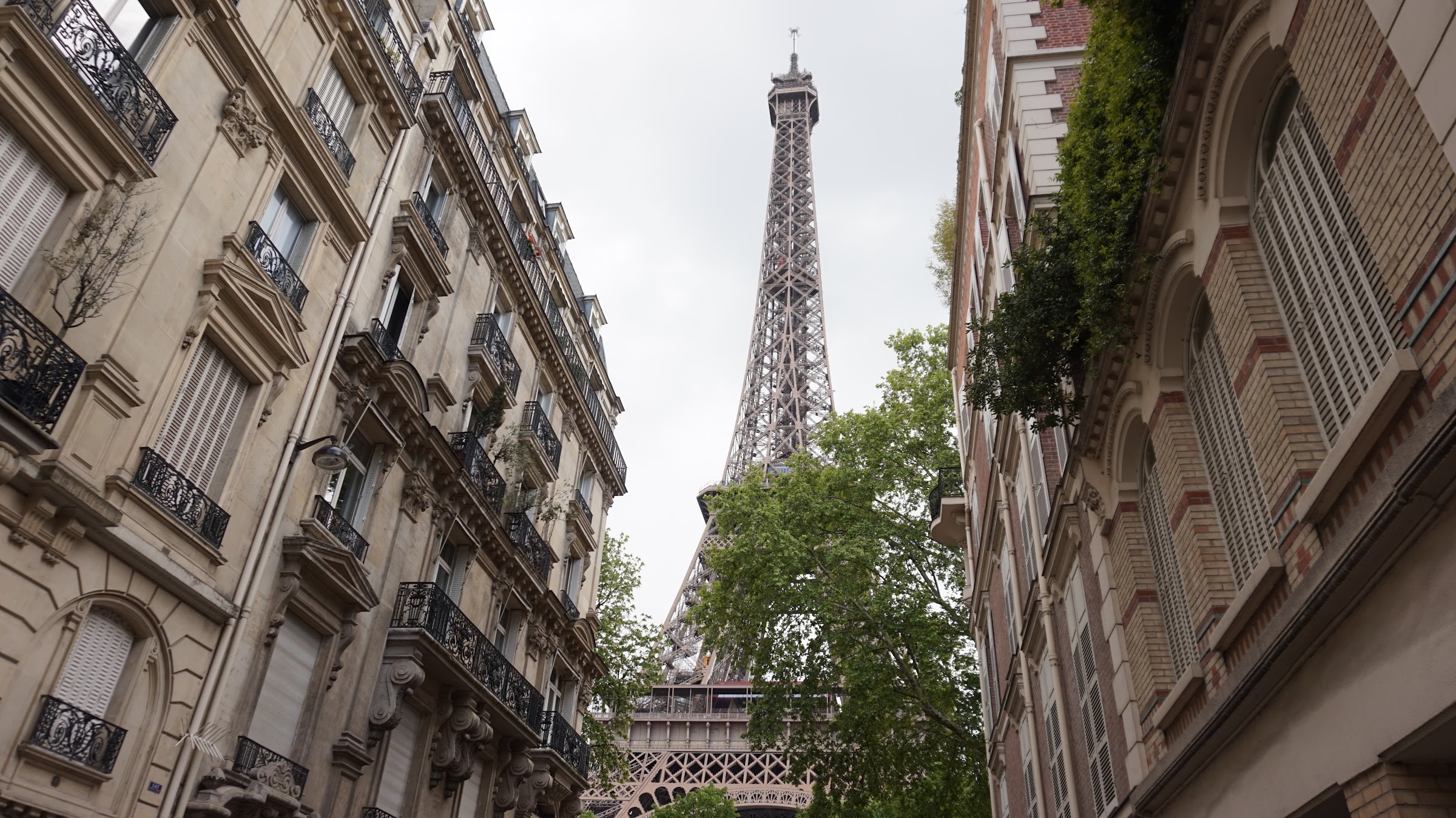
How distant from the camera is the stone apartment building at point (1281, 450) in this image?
5098mm

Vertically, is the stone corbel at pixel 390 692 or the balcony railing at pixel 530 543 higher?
the balcony railing at pixel 530 543

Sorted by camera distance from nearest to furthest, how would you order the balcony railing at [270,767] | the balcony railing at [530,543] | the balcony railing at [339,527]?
the balcony railing at [270,767] → the balcony railing at [339,527] → the balcony railing at [530,543]

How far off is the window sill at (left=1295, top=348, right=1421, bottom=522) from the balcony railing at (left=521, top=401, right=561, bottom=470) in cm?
1697

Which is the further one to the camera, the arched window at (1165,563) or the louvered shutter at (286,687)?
the louvered shutter at (286,687)

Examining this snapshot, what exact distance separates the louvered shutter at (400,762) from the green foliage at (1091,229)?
1041cm

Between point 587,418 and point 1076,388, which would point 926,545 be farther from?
point 1076,388

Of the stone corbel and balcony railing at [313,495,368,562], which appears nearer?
balcony railing at [313,495,368,562]

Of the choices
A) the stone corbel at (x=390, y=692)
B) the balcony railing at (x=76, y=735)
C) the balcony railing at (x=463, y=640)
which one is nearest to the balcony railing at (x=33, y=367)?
the balcony railing at (x=76, y=735)

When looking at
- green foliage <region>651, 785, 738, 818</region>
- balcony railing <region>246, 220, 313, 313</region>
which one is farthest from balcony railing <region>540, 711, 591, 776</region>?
green foliage <region>651, 785, 738, 818</region>

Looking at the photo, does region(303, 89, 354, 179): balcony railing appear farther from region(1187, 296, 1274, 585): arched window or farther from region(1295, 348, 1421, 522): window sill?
region(1295, 348, 1421, 522): window sill

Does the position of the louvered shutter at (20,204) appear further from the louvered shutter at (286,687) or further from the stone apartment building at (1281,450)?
the stone apartment building at (1281,450)

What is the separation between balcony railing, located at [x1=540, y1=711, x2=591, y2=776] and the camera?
2192cm

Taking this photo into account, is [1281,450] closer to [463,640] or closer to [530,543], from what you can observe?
[463,640]

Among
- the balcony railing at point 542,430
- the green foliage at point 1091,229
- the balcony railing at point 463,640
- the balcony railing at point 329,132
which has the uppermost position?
the balcony railing at point 542,430
